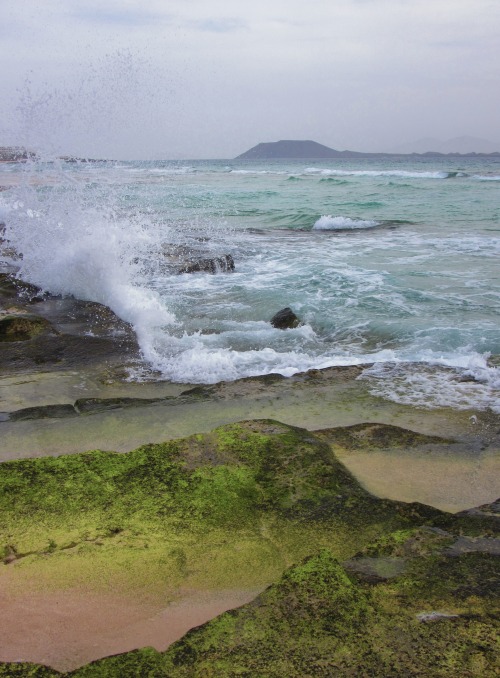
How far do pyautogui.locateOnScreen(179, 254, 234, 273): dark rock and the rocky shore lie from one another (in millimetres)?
6084

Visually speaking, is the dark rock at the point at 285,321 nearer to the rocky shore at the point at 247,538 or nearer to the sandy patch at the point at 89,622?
the rocky shore at the point at 247,538

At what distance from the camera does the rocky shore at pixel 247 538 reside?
212cm

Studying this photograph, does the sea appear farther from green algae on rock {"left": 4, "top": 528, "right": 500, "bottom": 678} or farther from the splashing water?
green algae on rock {"left": 4, "top": 528, "right": 500, "bottom": 678}

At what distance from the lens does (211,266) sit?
35.6ft

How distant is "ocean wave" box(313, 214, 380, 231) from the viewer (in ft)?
55.7

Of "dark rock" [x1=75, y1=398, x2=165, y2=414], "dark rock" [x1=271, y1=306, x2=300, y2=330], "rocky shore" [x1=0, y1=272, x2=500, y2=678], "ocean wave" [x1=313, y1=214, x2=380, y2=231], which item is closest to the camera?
"rocky shore" [x1=0, y1=272, x2=500, y2=678]

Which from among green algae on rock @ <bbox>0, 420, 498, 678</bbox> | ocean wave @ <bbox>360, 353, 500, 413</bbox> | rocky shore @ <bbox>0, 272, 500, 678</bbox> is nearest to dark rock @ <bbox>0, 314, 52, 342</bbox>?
rocky shore @ <bbox>0, 272, 500, 678</bbox>

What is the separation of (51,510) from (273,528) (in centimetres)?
119

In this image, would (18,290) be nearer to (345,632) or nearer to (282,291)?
(282,291)

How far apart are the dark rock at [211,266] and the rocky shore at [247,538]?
6084 mm

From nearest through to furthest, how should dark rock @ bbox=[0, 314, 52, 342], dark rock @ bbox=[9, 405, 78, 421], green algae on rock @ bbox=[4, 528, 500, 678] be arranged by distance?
green algae on rock @ bbox=[4, 528, 500, 678], dark rock @ bbox=[9, 405, 78, 421], dark rock @ bbox=[0, 314, 52, 342]

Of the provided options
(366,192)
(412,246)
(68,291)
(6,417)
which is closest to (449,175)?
(366,192)

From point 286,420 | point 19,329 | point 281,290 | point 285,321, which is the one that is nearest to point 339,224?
point 281,290

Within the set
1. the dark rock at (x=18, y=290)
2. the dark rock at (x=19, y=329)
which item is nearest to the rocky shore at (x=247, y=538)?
the dark rock at (x=19, y=329)
